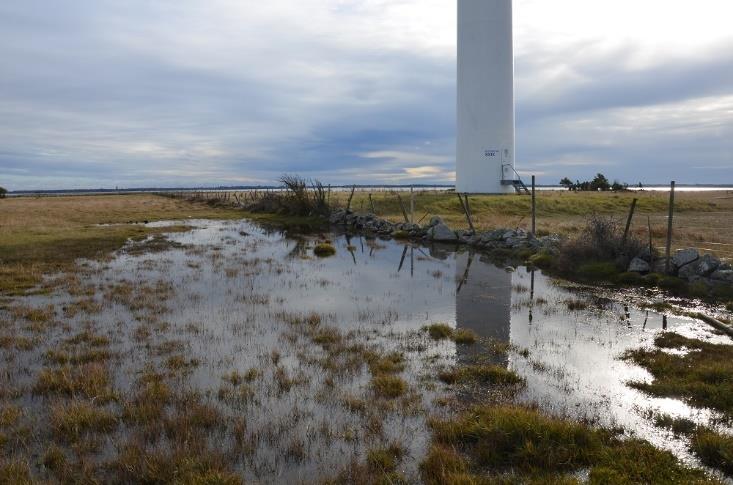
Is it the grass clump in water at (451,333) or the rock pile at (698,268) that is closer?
the grass clump in water at (451,333)

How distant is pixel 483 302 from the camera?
42.3 ft

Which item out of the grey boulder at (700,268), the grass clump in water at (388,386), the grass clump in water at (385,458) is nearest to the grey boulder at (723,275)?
the grey boulder at (700,268)

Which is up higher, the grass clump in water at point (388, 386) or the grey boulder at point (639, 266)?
the grey boulder at point (639, 266)

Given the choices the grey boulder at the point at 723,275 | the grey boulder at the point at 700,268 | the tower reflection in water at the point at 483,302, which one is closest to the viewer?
the tower reflection in water at the point at 483,302

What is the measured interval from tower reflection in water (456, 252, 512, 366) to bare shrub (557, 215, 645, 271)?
7.71 ft

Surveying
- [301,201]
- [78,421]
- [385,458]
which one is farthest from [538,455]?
[301,201]

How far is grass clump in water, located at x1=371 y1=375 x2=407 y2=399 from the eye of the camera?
7.07 meters

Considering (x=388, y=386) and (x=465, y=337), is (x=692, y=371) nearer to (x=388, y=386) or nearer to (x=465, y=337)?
(x=465, y=337)

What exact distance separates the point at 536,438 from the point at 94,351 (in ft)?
24.8

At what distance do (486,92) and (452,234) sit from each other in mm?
20721

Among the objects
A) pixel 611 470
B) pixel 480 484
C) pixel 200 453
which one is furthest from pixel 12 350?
pixel 611 470

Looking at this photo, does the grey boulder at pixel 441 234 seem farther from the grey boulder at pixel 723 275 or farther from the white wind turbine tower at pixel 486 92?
the white wind turbine tower at pixel 486 92

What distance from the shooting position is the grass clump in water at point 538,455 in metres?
4.93

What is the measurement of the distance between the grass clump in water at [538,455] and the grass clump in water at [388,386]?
1.17 m
